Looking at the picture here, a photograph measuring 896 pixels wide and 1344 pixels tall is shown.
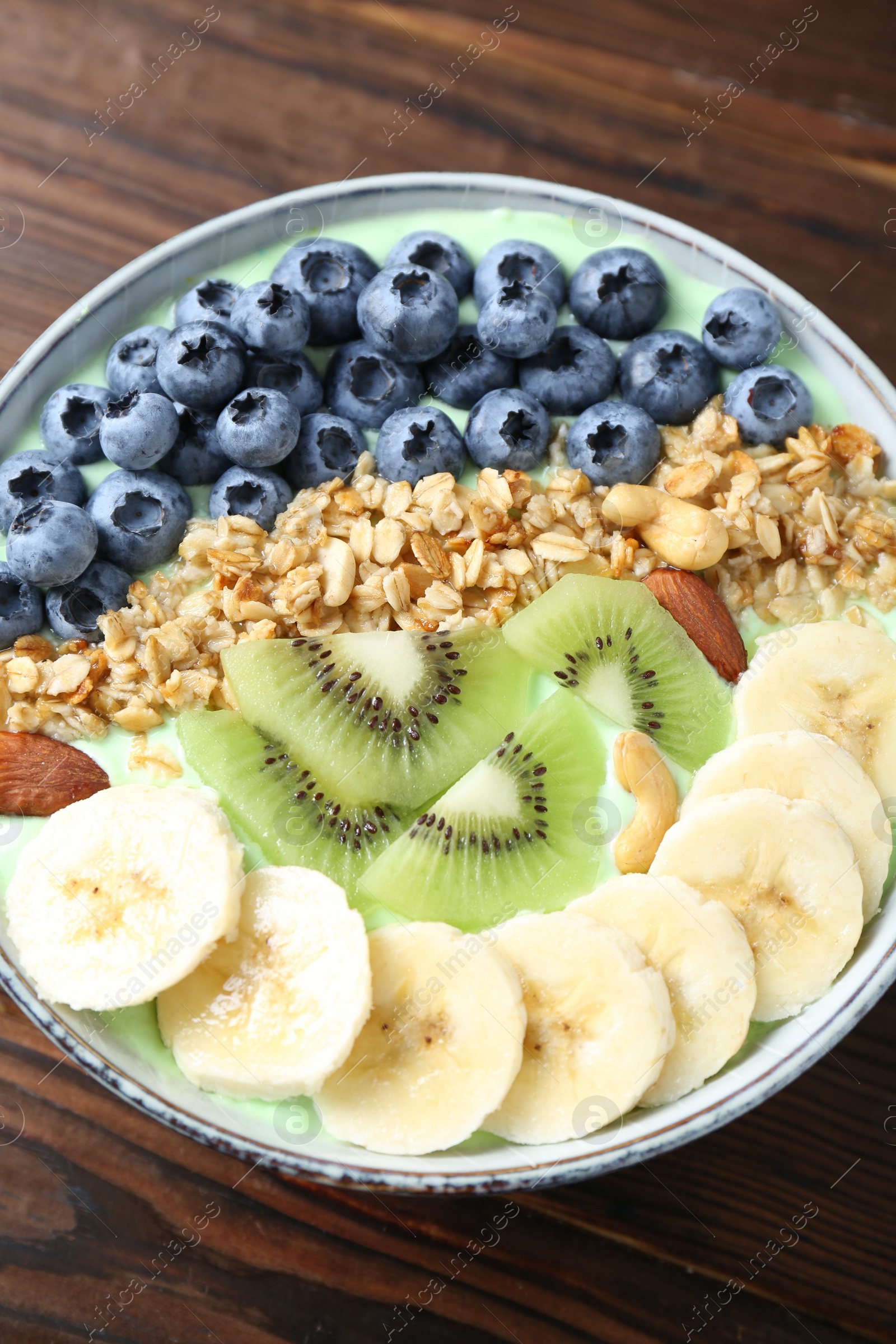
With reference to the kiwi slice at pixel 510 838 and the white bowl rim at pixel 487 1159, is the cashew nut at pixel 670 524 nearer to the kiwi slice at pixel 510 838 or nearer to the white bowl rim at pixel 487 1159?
the kiwi slice at pixel 510 838

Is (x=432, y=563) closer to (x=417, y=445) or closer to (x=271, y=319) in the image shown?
(x=417, y=445)

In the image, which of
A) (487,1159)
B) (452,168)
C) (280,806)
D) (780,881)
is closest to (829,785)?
(780,881)

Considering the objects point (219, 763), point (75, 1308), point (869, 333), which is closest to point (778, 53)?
point (869, 333)

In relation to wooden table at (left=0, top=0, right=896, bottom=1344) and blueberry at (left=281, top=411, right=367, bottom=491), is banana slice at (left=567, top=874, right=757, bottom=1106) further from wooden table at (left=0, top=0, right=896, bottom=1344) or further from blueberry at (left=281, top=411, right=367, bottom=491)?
blueberry at (left=281, top=411, right=367, bottom=491)

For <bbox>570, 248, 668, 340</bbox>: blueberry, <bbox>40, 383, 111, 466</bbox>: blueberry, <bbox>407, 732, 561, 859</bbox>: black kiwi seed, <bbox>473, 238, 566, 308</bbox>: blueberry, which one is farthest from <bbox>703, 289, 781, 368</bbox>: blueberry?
<bbox>40, 383, 111, 466</bbox>: blueberry

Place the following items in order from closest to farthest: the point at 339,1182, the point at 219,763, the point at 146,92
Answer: the point at 339,1182
the point at 219,763
the point at 146,92

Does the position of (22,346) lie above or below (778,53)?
below

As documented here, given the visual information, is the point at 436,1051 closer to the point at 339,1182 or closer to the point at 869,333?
the point at 339,1182
